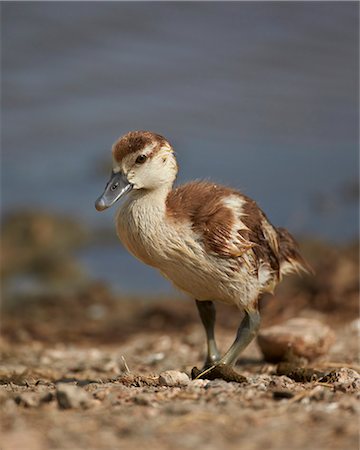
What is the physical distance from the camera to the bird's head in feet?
20.0

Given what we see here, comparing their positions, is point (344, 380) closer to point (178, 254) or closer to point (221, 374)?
point (221, 374)

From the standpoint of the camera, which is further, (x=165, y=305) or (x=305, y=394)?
(x=165, y=305)

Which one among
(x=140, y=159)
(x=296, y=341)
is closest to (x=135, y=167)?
(x=140, y=159)

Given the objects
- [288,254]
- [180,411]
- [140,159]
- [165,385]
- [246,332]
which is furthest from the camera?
[288,254]

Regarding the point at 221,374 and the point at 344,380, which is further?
the point at 221,374

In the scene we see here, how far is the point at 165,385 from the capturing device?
547 cm

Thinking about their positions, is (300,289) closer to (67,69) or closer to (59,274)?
(59,274)

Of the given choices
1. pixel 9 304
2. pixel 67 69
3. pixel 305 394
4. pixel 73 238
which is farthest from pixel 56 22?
pixel 305 394

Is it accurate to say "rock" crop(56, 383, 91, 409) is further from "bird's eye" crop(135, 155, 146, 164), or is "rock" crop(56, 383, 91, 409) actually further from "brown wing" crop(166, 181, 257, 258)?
"bird's eye" crop(135, 155, 146, 164)

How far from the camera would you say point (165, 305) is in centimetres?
1026

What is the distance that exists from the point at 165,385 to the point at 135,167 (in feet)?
4.67

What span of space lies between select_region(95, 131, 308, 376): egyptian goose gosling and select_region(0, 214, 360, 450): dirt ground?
631 millimetres

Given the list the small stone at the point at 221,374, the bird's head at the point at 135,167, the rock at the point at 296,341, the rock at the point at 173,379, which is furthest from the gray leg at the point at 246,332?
the bird's head at the point at 135,167

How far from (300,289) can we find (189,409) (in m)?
5.83
